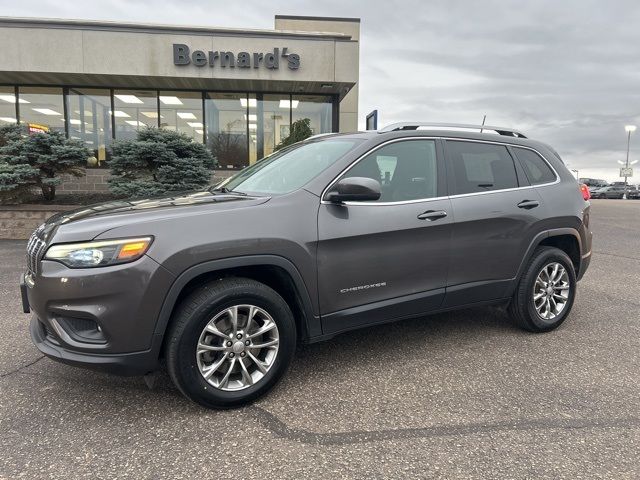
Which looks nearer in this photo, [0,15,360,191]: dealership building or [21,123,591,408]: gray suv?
[21,123,591,408]: gray suv

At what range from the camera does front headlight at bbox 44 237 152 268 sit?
259 centimetres

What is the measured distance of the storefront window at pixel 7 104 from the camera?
14.2 metres

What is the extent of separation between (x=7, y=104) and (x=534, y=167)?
1536 centimetres

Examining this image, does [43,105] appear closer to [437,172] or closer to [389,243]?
[437,172]

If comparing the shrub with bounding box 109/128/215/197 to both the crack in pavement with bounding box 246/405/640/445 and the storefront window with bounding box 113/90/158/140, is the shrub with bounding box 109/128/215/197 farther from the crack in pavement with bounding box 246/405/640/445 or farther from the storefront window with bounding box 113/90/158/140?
the crack in pavement with bounding box 246/405/640/445

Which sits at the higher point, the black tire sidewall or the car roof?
the car roof

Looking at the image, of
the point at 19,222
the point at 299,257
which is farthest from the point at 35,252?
the point at 19,222

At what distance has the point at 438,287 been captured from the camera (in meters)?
3.64

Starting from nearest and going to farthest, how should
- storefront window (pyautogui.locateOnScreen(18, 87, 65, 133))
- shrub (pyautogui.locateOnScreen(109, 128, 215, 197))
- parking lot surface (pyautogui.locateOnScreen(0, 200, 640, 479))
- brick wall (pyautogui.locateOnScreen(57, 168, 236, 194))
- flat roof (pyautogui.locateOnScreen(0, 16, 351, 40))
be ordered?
parking lot surface (pyautogui.locateOnScreen(0, 200, 640, 479))
shrub (pyautogui.locateOnScreen(109, 128, 215, 197))
flat roof (pyautogui.locateOnScreen(0, 16, 351, 40))
brick wall (pyautogui.locateOnScreen(57, 168, 236, 194))
storefront window (pyautogui.locateOnScreen(18, 87, 65, 133))

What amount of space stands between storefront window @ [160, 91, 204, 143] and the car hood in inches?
469

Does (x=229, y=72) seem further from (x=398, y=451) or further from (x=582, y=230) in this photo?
(x=398, y=451)

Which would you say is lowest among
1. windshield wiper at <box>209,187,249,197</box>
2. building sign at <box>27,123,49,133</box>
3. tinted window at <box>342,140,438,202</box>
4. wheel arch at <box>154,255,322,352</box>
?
wheel arch at <box>154,255,322,352</box>

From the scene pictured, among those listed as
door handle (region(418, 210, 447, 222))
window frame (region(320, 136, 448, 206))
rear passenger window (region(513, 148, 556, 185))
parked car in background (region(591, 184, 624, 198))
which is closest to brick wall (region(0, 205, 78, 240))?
window frame (region(320, 136, 448, 206))

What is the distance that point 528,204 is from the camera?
4.10 m
